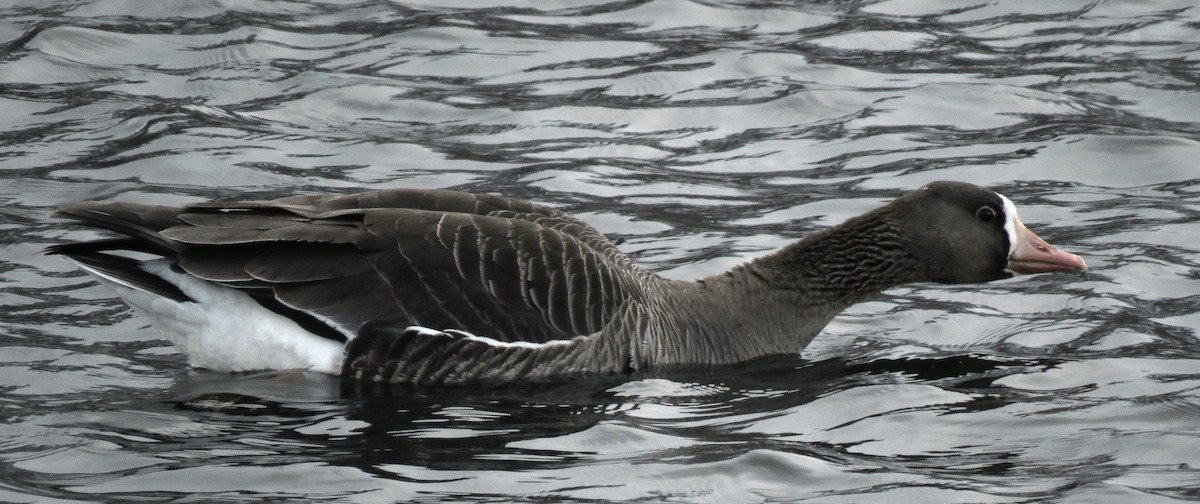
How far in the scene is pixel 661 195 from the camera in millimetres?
11859

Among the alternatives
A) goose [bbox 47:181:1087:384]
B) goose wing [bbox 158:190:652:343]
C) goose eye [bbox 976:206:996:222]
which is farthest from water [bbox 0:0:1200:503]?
goose eye [bbox 976:206:996:222]

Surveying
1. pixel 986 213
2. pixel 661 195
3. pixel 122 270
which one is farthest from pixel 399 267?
pixel 661 195

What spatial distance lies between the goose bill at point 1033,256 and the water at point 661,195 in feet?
1.62

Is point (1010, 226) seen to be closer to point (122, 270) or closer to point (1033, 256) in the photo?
point (1033, 256)

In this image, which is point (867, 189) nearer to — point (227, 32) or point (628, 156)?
point (628, 156)

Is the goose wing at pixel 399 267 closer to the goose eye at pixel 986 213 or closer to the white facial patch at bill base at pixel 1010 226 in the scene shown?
the goose eye at pixel 986 213

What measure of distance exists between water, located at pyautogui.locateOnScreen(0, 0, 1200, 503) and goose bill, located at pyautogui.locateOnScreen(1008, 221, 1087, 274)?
49 centimetres

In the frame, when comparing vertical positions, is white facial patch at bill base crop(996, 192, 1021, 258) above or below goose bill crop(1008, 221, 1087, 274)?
above

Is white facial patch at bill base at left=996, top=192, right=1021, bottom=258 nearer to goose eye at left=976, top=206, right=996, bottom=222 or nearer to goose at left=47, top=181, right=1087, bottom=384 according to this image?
goose eye at left=976, top=206, right=996, bottom=222

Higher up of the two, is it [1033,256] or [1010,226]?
[1010,226]

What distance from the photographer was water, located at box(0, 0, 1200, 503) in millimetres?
7062

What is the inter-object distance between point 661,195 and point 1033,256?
350cm

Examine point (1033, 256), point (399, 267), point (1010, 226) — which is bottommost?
point (1033, 256)

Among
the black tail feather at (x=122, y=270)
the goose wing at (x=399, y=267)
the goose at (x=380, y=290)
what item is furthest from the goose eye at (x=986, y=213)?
the black tail feather at (x=122, y=270)
